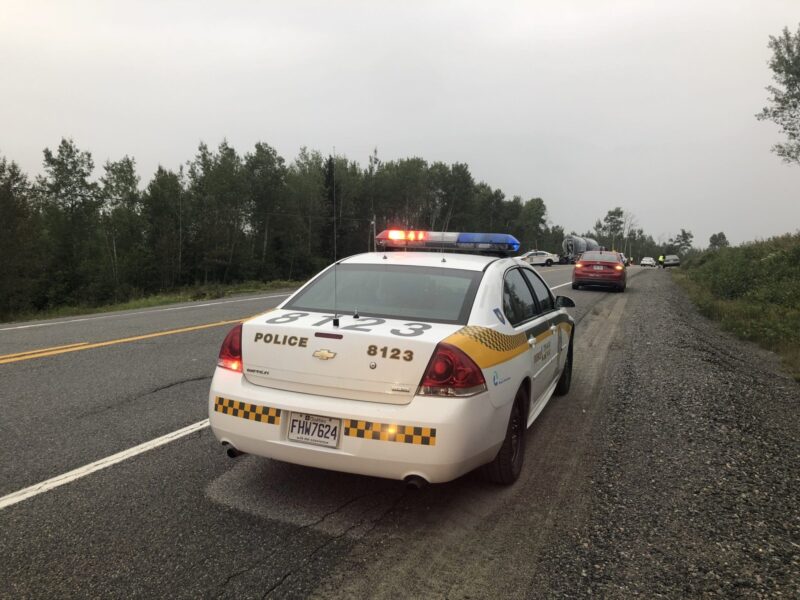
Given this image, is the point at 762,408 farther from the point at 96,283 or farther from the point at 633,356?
the point at 96,283

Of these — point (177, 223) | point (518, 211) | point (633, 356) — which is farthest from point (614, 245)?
point (633, 356)

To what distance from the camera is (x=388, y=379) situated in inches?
119

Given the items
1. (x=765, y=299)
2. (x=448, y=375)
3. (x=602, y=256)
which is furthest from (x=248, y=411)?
(x=602, y=256)

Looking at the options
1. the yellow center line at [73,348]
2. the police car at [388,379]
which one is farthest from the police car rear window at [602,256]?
the police car at [388,379]

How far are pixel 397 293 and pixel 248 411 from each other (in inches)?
51.4

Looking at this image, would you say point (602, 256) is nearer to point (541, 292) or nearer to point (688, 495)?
point (541, 292)

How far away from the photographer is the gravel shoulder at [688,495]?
8.56 feet

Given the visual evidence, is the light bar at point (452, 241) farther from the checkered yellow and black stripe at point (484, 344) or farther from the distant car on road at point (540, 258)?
the distant car on road at point (540, 258)

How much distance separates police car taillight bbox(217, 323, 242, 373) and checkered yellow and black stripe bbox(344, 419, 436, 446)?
96 centimetres

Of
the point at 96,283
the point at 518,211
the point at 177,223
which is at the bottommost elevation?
the point at 96,283

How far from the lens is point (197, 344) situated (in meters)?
8.28

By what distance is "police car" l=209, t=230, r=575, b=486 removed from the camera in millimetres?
2947

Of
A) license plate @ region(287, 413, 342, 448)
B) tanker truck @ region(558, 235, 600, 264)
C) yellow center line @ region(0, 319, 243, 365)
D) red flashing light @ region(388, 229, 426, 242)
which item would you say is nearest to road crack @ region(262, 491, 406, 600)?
license plate @ region(287, 413, 342, 448)

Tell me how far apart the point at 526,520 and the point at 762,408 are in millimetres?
3831
